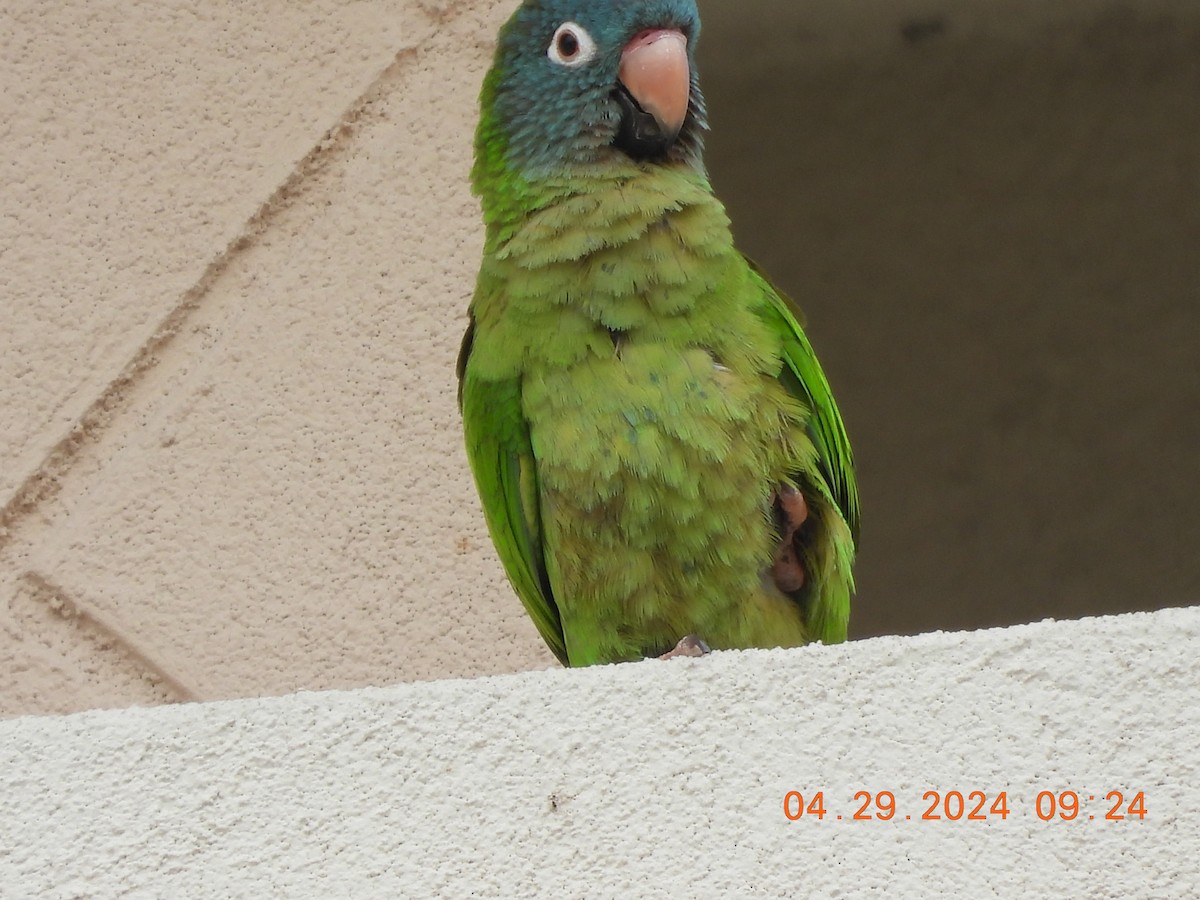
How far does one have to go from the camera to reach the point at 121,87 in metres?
2.80

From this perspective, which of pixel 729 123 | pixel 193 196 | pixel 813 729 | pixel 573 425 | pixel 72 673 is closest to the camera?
pixel 813 729

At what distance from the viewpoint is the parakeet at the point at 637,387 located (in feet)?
6.23

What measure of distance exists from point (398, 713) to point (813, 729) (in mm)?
326

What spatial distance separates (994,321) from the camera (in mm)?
3963

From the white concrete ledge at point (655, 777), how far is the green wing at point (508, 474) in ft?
2.70

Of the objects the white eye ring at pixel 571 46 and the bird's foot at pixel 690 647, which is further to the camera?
the white eye ring at pixel 571 46

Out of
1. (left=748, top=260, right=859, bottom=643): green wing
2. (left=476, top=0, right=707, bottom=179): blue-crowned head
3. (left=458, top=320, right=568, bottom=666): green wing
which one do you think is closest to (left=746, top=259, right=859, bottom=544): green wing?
(left=748, top=260, right=859, bottom=643): green wing

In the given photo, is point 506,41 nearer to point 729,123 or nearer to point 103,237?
point 103,237

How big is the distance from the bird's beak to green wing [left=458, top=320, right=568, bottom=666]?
385 mm

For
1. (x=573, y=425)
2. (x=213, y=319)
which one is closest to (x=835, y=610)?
(x=573, y=425)

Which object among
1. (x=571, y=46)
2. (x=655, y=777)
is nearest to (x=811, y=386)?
(x=571, y=46)

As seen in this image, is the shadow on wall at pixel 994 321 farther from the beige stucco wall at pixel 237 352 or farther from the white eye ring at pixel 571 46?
the white eye ring at pixel 571 46
